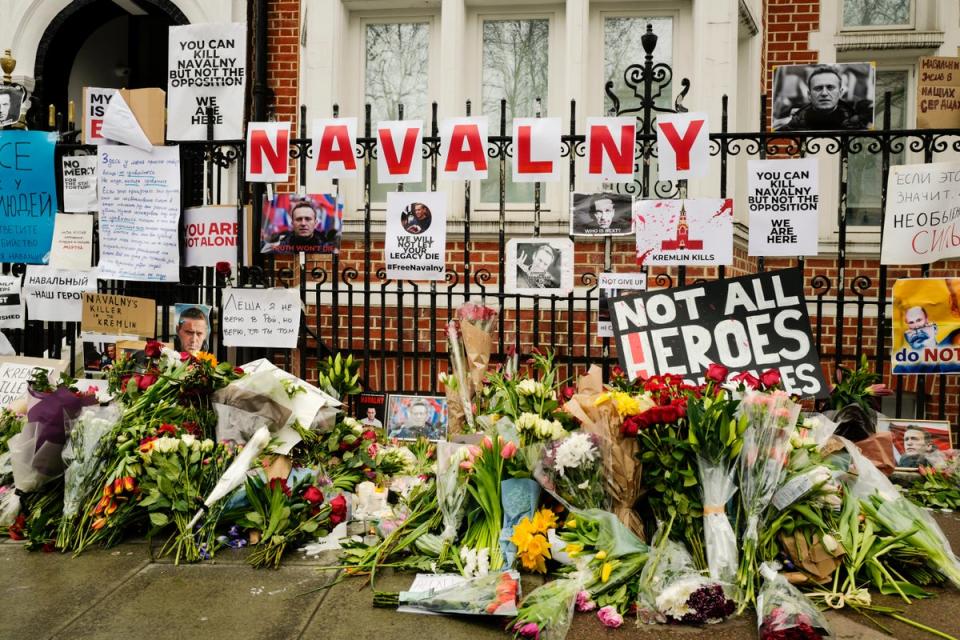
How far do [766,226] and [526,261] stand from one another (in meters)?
1.49

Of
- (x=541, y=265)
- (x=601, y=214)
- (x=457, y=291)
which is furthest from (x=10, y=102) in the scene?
(x=601, y=214)

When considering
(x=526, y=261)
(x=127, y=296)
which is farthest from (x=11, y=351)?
(x=526, y=261)

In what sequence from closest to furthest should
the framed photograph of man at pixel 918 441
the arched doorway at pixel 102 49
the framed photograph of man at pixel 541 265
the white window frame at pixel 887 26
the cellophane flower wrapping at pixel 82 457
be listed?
the cellophane flower wrapping at pixel 82 457
the framed photograph of man at pixel 918 441
the framed photograph of man at pixel 541 265
the white window frame at pixel 887 26
the arched doorway at pixel 102 49

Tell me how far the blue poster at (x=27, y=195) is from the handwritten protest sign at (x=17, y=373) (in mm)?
816

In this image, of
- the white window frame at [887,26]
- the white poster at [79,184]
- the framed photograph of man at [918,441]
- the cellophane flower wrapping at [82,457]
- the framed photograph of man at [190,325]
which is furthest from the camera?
the white window frame at [887,26]

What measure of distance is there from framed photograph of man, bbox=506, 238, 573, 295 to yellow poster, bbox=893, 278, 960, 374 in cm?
197

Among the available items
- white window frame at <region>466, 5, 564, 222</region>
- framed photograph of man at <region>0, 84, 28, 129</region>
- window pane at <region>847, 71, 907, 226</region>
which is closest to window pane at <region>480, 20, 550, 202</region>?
white window frame at <region>466, 5, 564, 222</region>

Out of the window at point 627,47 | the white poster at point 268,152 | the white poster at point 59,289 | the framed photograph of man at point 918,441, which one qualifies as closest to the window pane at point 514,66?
the window at point 627,47

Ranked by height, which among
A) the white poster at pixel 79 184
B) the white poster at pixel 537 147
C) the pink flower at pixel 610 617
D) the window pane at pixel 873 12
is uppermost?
the window pane at pixel 873 12

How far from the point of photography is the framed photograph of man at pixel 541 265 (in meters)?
5.07

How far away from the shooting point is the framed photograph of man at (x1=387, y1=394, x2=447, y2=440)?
520 centimetres

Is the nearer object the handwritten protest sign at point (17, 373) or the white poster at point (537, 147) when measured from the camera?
the white poster at point (537, 147)

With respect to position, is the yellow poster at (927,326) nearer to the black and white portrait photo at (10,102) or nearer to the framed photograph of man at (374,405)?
the framed photograph of man at (374,405)

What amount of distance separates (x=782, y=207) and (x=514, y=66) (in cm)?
326
